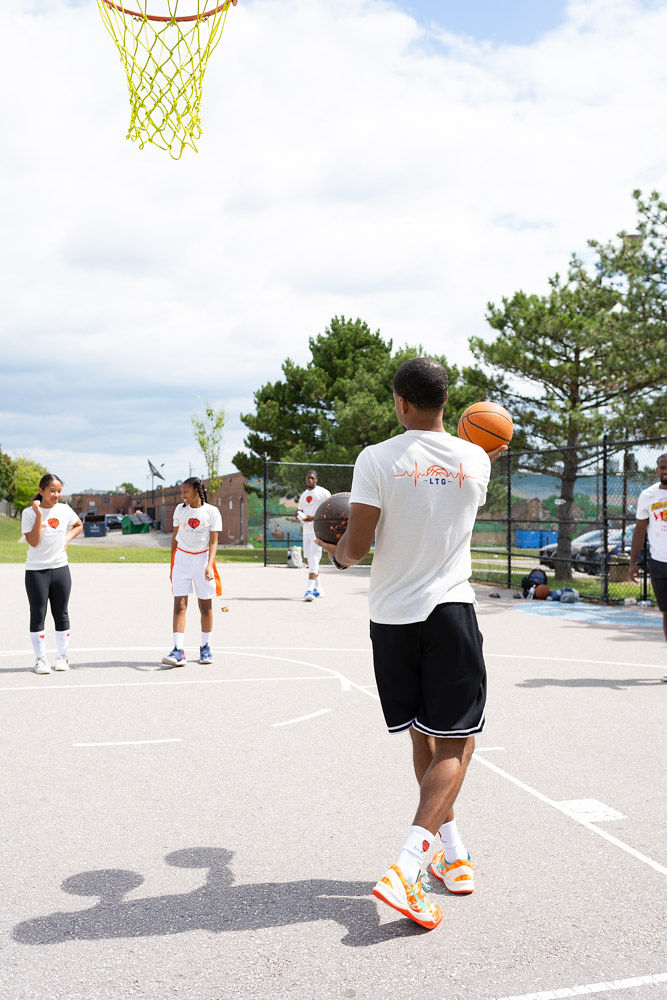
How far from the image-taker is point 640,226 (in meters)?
18.6

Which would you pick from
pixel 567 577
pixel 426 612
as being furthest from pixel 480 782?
pixel 567 577

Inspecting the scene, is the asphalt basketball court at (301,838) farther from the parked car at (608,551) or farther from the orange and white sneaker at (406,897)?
the parked car at (608,551)

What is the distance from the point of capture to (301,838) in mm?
4047

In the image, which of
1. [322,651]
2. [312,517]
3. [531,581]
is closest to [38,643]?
[322,651]

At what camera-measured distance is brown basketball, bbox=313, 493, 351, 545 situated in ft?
13.2

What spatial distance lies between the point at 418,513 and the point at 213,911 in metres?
1.78

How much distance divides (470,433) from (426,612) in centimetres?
166

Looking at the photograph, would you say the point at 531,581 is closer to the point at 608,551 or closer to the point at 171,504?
the point at 608,551

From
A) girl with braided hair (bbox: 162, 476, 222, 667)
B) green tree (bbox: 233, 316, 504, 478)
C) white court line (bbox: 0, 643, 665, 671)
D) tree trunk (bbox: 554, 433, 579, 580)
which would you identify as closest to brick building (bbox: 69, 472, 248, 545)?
green tree (bbox: 233, 316, 504, 478)

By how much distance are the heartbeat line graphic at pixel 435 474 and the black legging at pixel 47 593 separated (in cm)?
591

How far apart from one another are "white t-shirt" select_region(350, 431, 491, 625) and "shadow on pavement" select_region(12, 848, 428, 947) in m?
1.15

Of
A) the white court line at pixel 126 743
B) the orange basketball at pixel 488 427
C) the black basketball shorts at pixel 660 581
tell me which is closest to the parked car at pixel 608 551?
the black basketball shorts at pixel 660 581

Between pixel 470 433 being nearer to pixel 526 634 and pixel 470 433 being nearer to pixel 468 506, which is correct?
pixel 468 506

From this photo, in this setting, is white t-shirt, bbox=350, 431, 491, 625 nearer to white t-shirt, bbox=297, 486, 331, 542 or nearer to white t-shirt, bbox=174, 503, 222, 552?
white t-shirt, bbox=174, 503, 222, 552
